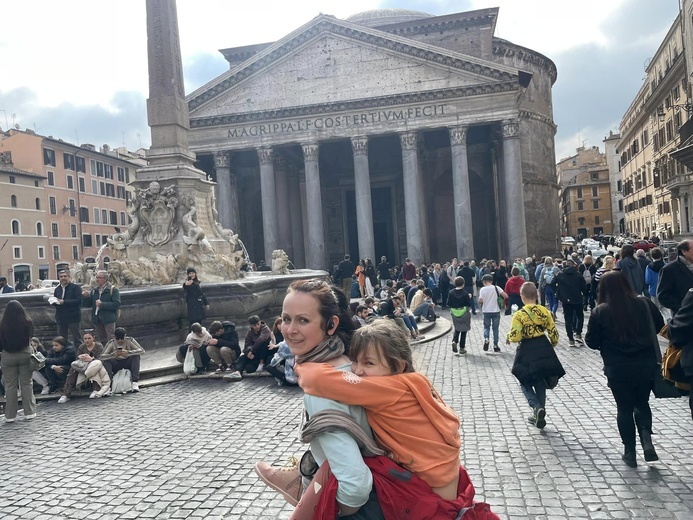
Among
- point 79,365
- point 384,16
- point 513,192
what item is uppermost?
point 384,16

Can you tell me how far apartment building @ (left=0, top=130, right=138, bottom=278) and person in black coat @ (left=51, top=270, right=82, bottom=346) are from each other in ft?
103

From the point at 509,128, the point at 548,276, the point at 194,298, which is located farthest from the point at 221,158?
the point at 194,298

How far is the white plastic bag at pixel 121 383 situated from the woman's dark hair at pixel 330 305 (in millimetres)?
6024

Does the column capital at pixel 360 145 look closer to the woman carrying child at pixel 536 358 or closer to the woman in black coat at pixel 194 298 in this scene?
the woman in black coat at pixel 194 298

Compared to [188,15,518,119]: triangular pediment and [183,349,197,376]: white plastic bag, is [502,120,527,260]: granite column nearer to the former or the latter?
[188,15,518,119]: triangular pediment

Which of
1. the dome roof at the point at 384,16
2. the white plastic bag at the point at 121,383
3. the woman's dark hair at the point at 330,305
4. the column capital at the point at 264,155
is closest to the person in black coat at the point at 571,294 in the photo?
the white plastic bag at the point at 121,383

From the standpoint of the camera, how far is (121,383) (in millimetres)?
Result: 7395

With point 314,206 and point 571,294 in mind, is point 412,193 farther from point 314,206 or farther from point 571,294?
point 571,294

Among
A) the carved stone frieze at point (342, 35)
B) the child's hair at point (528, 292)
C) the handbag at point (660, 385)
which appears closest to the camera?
the handbag at point (660, 385)

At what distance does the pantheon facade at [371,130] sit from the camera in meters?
26.4

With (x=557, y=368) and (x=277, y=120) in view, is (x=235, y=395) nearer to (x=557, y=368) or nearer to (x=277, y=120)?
(x=557, y=368)

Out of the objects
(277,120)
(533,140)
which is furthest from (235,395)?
(533,140)

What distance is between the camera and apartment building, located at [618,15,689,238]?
34.4 meters

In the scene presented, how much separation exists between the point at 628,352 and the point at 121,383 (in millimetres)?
5888
